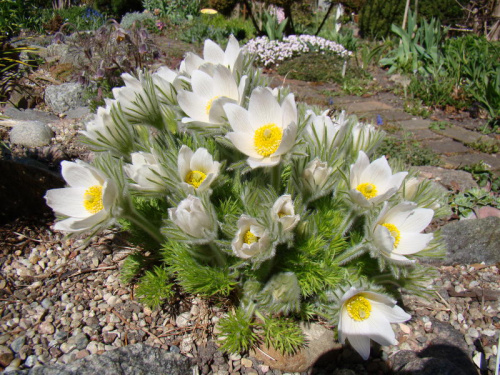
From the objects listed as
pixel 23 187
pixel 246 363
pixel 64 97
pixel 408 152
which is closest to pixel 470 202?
pixel 408 152

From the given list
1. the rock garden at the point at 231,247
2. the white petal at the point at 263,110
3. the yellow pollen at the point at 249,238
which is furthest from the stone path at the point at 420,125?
the yellow pollen at the point at 249,238

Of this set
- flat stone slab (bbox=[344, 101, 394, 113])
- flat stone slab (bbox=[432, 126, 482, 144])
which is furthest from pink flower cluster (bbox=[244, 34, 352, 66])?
flat stone slab (bbox=[432, 126, 482, 144])

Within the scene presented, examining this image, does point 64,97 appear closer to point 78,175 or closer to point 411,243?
point 78,175

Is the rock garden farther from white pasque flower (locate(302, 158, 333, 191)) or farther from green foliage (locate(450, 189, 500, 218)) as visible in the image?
green foliage (locate(450, 189, 500, 218))

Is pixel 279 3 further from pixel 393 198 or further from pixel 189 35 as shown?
pixel 393 198

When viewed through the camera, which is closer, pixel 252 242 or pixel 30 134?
pixel 252 242

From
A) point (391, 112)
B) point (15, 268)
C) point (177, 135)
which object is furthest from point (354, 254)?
point (391, 112)

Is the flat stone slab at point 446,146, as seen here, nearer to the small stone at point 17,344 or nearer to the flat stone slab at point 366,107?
the flat stone slab at point 366,107
